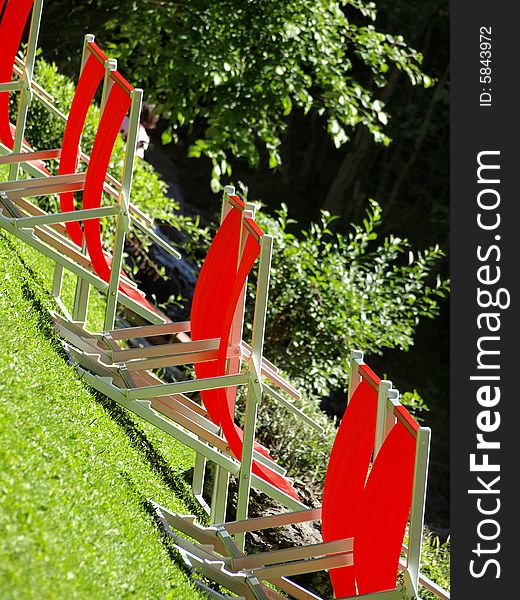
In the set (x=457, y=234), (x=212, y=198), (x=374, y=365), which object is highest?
(x=457, y=234)

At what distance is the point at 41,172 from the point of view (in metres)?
6.04

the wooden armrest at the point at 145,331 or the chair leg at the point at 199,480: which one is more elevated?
the wooden armrest at the point at 145,331

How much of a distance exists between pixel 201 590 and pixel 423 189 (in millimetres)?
15907

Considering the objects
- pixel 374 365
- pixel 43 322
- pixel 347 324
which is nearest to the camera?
pixel 43 322

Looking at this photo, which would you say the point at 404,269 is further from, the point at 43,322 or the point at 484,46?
the point at 43,322

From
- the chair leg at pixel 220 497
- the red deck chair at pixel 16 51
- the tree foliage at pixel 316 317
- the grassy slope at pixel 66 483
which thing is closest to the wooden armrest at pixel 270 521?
the grassy slope at pixel 66 483

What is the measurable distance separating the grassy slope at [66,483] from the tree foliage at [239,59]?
4.27 meters

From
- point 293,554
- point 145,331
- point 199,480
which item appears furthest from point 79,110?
point 293,554

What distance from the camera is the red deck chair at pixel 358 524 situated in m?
3.73

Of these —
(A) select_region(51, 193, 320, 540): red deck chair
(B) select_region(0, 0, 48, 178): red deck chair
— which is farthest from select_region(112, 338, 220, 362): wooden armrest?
(B) select_region(0, 0, 48, 178): red deck chair

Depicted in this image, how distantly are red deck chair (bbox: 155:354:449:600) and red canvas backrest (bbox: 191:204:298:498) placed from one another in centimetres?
48

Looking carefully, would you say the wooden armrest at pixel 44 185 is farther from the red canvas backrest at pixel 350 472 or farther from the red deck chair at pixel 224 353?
the red canvas backrest at pixel 350 472

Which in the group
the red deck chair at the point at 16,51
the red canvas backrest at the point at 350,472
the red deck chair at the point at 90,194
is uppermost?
the red deck chair at the point at 16,51

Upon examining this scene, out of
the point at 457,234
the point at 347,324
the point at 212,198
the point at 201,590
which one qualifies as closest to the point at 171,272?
the point at 347,324
